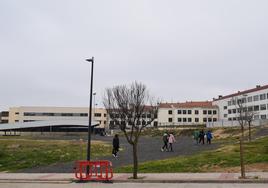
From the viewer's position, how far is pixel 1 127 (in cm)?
9312

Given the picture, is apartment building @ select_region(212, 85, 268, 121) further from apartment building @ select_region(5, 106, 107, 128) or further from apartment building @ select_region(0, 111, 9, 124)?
apartment building @ select_region(0, 111, 9, 124)

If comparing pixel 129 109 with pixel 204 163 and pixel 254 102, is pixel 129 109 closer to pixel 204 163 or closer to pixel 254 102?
pixel 204 163

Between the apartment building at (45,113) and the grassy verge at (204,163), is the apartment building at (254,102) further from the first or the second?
the grassy verge at (204,163)

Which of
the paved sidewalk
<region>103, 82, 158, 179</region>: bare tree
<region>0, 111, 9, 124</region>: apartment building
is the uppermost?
<region>0, 111, 9, 124</region>: apartment building

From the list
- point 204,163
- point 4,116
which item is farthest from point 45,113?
point 204,163

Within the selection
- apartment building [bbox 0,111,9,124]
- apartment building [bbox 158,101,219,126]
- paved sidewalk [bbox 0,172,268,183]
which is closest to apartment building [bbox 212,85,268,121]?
apartment building [bbox 158,101,219,126]

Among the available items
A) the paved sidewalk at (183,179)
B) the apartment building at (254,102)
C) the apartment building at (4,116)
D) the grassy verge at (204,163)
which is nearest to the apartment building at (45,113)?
the apartment building at (4,116)

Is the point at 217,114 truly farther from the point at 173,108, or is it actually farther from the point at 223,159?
the point at 223,159

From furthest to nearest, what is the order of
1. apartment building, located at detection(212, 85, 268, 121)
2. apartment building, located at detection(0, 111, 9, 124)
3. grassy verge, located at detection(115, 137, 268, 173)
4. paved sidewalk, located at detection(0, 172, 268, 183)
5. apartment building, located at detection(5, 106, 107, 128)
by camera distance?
apartment building, located at detection(0, 111, 9, 124), apartment building, located at detection(5, 106, 107, 128), apartment building, located at detection(212, 85, 268, 121), grassy verge, located at detection(115, 137, 268, 173), paved sidewalk, located at detection(0, 172, 268, 183)

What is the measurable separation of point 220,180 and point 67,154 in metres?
16.5

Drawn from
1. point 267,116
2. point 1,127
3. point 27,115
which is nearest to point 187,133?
point 267,116

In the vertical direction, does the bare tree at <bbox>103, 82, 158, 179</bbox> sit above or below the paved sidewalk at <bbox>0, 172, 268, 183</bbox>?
above

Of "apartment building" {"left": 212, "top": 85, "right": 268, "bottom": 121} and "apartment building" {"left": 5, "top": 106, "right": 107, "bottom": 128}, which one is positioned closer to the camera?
"apartment building" {"left": 212, "top": 85, "right": 268, "bottom": 121}

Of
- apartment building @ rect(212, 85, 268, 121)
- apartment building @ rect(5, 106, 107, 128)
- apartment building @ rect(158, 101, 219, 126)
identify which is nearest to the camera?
apartment building @ rect(212, 85, 268, 121)
